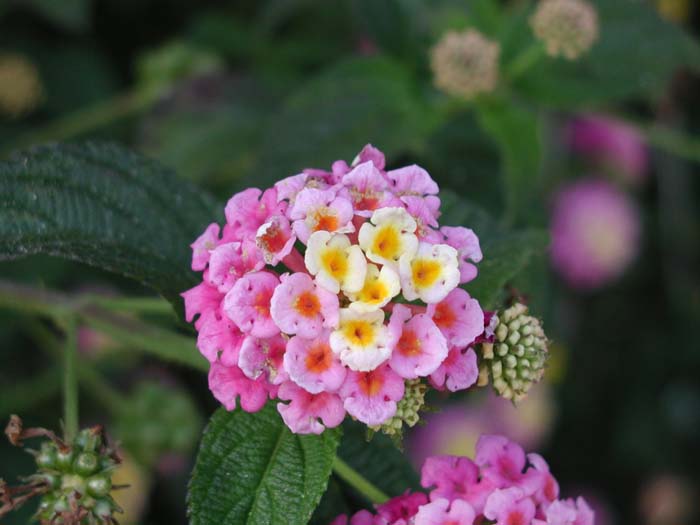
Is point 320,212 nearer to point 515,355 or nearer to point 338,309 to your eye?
point 338,309

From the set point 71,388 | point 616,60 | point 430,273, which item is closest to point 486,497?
point 430,273

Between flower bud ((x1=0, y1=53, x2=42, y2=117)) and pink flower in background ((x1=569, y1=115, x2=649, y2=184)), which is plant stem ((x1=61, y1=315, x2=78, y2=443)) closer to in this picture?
flower bud ((x1=0, y1=53, x2=42, y2=117))

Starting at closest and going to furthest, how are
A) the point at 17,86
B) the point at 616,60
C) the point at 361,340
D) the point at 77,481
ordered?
the point at 361,340 < the point at 77,481 < the point at 616,60 < the point at 17,86

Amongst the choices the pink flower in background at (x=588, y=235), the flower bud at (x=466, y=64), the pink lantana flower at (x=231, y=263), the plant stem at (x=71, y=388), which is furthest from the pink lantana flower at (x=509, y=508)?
the pink flower in background at (x=588, y=235)

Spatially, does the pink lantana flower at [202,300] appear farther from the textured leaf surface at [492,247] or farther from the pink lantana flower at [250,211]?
the textured leaf surface at [492,247]

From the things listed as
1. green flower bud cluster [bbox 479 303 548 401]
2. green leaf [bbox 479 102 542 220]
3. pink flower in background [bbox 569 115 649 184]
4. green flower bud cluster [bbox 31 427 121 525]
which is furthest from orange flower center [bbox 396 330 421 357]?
pink flower in background [bbox 569 115 649 184]

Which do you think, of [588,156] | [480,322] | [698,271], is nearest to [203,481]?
[480,322]
